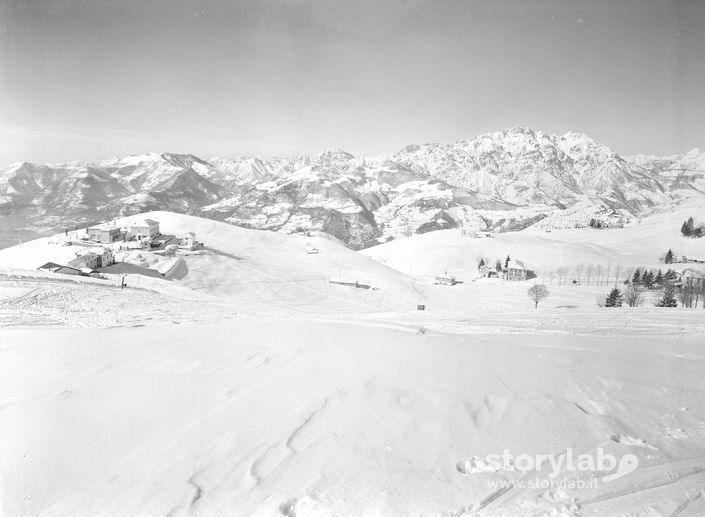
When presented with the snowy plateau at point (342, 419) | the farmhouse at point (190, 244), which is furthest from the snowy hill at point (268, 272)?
the snowy plateau at point (342, 419)

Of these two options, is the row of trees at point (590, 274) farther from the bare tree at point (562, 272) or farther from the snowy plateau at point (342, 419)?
the snowy plateau at point (342, 419)

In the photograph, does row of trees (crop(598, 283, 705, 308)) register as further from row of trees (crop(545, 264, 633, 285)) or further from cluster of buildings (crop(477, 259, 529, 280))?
cluster of buildings (crop(477, 259, 529, 280))

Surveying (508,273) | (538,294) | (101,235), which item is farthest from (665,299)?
(101,235)

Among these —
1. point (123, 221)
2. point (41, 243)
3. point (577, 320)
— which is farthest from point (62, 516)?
point (123, 221)

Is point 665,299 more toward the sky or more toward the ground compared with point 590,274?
more toward the ground

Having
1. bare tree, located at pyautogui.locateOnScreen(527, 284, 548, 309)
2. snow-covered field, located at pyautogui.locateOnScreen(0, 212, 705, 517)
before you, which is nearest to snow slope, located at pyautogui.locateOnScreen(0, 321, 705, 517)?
snow-covered field, located at pyautogui.locateOnScreen(0, 212, 705, 517)

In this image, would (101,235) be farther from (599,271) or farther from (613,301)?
(599,271)

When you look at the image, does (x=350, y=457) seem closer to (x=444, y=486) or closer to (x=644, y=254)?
(x=444, y=486)
